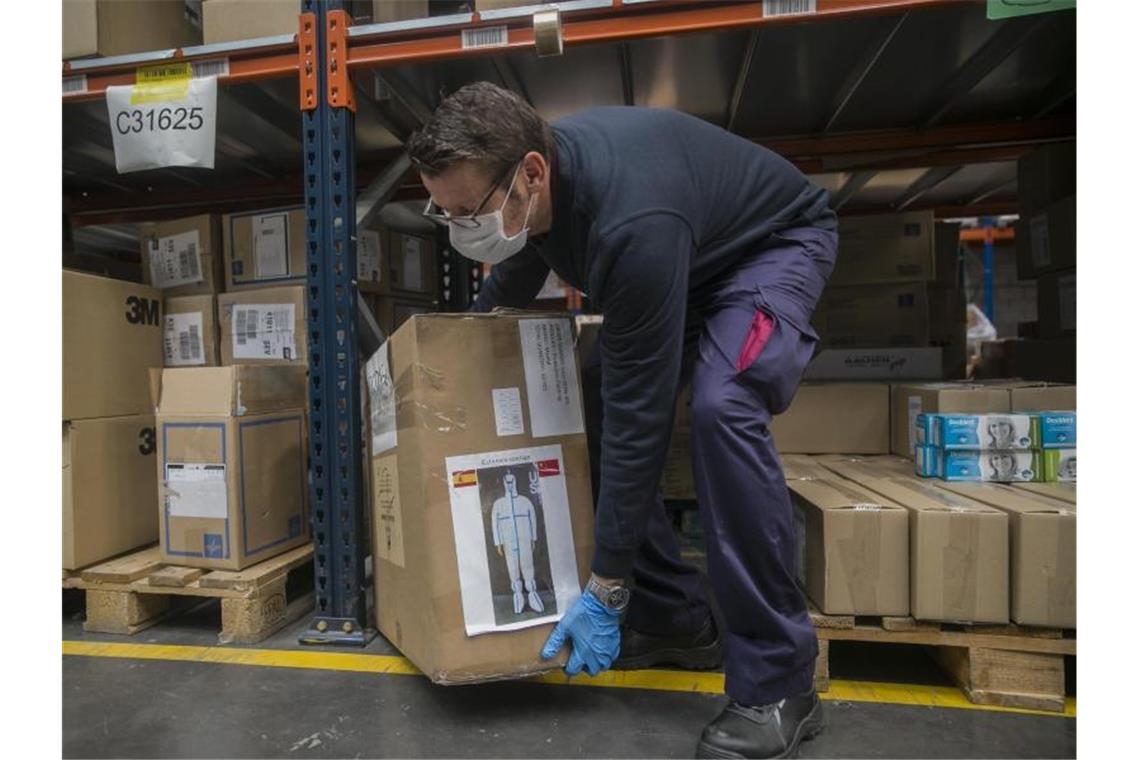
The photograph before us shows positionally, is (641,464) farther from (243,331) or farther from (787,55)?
(243,331)

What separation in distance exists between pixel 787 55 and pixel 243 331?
7.97ft

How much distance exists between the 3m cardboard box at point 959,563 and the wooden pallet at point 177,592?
2.07m

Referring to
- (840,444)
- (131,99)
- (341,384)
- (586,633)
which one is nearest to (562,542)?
(586,633)

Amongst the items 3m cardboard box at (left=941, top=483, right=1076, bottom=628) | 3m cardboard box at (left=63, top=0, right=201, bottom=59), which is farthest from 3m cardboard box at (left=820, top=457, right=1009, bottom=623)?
3m cardboard box at (left=63, top=0, right=201, bottom=59)

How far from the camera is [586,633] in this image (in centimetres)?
180

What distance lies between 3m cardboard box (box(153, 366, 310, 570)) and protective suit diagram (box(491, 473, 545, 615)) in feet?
3.61

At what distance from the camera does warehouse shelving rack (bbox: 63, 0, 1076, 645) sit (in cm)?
219

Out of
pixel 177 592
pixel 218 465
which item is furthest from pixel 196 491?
pixel 177 592

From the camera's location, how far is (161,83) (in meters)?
2.41

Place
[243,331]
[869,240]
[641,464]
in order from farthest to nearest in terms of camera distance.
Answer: [869,240]
[243,331]
[641,464]

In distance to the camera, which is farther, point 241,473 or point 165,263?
point 165,263

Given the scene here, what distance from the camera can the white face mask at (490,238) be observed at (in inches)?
65.9

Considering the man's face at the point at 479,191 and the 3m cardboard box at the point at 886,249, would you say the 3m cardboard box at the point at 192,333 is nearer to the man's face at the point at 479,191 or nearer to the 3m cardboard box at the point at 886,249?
the man's face at the point at 479,191

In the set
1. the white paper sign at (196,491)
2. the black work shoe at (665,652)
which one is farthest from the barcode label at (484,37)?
the black work shoe at (665,652)
